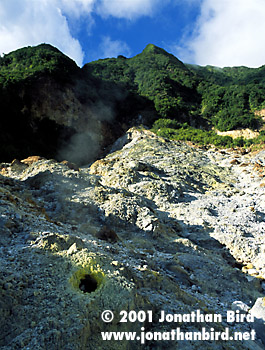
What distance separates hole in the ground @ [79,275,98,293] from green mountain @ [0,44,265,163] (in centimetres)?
2184

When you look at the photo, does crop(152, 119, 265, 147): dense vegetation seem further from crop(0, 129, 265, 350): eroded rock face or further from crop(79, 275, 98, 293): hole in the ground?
crop(79, 275, 98, 293): hole in the ground

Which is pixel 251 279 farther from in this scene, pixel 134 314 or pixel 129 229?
pixel 134 314

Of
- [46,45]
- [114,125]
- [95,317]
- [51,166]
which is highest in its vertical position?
[46,45]

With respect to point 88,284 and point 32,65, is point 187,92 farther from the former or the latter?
point 88,284

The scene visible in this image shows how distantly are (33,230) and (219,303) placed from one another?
15.9ft

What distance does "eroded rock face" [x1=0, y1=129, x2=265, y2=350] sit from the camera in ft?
13.1

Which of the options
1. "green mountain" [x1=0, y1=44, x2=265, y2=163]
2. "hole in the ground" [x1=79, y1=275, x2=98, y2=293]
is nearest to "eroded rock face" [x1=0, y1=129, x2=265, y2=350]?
"hole in the ground" [x1=79, y1=275, x2=98, y2=293]

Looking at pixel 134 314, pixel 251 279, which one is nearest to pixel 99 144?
pixel 251 279

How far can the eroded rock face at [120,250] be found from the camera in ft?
13.1

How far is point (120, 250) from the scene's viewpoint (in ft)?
23.3

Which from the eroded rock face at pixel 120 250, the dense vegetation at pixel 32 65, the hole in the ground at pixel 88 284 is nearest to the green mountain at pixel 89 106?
the dense vegetation at pixel 32 65

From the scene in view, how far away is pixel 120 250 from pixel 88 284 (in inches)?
102

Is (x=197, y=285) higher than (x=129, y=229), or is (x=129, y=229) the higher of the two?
(x=129, y=229)

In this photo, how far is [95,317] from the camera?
402cm
